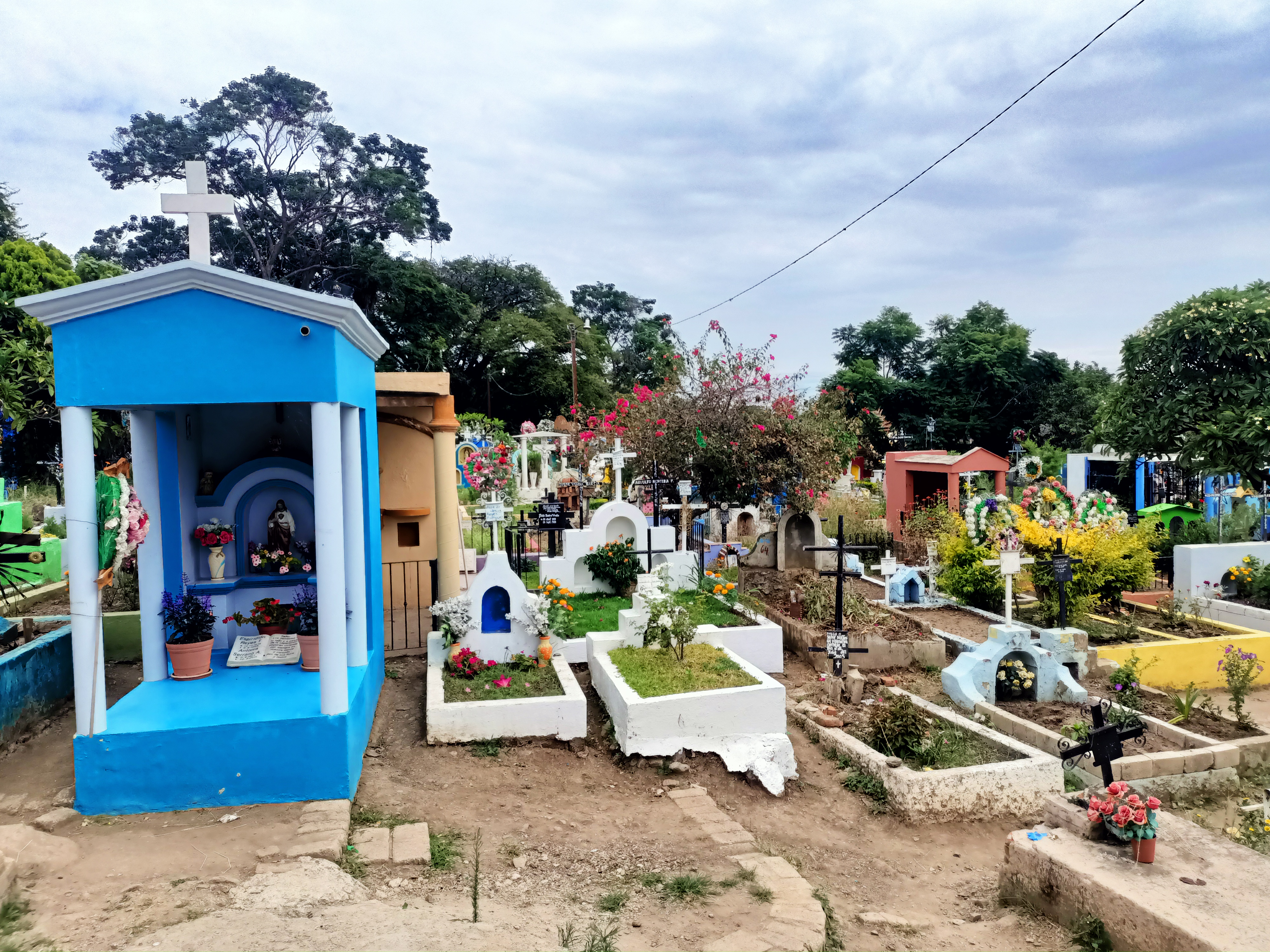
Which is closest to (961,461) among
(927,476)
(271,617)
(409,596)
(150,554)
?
(927,476)

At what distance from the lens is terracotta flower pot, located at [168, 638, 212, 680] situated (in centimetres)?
679

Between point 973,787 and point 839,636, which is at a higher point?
point 839,636

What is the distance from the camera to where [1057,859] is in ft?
14.3

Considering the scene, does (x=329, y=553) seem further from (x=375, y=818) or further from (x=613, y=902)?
(x=613, y=902)

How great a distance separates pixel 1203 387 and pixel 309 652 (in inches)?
613

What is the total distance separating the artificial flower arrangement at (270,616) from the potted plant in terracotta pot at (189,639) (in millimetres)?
721

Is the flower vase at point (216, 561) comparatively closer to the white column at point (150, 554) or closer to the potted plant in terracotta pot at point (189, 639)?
the white column at point (150, 554)

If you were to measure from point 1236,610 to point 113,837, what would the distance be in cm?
1286

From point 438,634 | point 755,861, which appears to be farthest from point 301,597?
point 755,861

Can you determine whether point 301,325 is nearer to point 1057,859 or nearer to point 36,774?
point 36,774

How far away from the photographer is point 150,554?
6949 millimetres

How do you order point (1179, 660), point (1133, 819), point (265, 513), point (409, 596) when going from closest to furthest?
1. point (1133, 819)
2. point (265, 513)
3. point (1179, 660)
4. point (409, 596)

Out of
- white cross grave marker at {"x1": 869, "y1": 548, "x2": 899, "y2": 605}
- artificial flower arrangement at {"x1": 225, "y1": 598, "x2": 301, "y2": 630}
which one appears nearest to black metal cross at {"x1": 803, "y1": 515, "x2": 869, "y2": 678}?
white cross grave marker at {"x1": 869, "y1": 548, "x2": 899, "y2": 605}

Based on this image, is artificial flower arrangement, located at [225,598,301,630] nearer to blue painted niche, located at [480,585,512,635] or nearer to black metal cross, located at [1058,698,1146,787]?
blue painted niche, located at [480,585,512,635]
